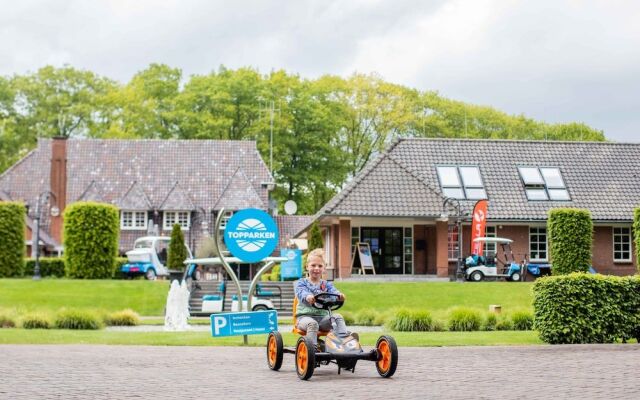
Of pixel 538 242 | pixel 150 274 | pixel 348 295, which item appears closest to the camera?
pixel 348 295

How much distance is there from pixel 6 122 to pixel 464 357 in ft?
203

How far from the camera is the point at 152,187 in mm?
61156

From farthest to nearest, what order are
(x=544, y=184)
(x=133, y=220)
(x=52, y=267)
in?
(x=133, y=220) → (x=52, y=267) → (x=544, y=184)

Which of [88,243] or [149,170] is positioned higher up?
[149,170]

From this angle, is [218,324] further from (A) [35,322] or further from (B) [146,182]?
(B) [146,182]

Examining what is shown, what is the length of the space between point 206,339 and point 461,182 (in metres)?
24.5

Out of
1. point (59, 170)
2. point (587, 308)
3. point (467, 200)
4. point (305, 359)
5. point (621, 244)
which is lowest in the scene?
point (305, 359)

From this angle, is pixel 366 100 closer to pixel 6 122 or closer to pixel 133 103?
pixel 133 103

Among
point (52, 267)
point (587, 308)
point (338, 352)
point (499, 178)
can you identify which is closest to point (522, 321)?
point (587, 308)

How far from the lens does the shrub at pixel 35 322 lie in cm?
2602

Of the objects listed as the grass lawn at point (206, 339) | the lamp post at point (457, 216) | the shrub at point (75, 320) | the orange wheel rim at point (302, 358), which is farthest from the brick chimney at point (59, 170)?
the orange wheel rim at point (302, 358)

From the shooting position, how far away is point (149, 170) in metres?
62.2

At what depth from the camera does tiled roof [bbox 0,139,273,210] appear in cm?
6088

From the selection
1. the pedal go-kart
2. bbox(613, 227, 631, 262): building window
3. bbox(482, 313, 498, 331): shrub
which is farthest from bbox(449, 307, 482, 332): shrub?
bbox(613, 227, 631, 262): building window
